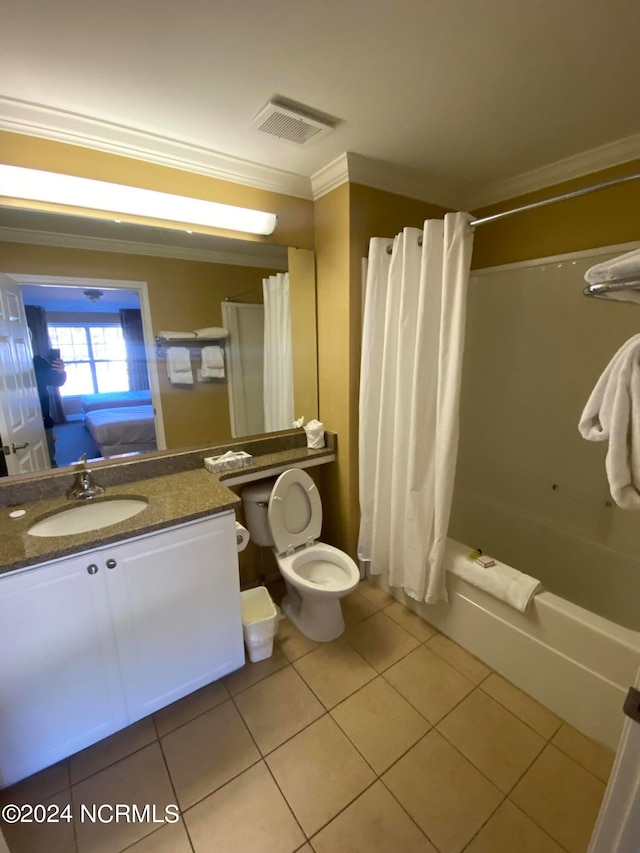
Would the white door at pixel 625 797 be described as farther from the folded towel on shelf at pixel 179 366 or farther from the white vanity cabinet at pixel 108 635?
the folded towel on shelf at pixel 179 366

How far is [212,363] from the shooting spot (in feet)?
6.84

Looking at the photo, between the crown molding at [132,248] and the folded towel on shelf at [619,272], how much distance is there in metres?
1.68

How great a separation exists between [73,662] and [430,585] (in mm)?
1477

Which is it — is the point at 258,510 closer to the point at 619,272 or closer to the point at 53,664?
the point at 53,664

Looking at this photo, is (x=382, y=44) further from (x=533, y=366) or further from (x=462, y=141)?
(x=533, y=366)

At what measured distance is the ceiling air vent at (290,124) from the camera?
1399 mm

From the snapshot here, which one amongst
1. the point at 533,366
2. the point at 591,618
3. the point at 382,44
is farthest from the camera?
the point at 533,366

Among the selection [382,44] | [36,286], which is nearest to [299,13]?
[382,44]

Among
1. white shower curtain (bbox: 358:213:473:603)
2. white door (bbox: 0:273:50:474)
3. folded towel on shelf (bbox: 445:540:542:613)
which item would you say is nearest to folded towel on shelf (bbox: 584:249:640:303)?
white shower curtain (bbox: 358:213:473:603)

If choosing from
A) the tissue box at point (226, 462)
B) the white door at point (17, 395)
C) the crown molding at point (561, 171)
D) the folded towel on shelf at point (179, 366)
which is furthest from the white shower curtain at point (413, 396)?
the white door at point (17, 395)

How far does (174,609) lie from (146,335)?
1.29 meters

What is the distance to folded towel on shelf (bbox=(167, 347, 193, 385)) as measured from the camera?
6.41ft

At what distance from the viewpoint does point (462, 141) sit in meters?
1.67

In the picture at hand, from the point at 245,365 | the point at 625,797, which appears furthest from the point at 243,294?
the point at 625,797
